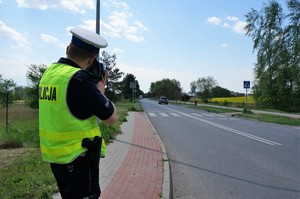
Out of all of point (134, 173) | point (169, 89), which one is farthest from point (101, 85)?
point (169, 89)

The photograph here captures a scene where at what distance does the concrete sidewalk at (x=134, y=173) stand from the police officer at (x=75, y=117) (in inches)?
120

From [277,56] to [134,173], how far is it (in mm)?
37038

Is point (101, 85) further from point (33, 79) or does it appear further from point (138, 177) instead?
point (33, 79)

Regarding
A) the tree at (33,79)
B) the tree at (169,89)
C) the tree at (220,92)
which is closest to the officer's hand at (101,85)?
the tree at (33,79)

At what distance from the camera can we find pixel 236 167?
9078 millimetres

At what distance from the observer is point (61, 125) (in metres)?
2.50

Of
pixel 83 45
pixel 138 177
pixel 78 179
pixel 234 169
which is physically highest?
pixel 83 45

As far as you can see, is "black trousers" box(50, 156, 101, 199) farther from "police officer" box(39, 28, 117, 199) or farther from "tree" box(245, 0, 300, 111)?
"tree" box(245, 0, 300, 111)

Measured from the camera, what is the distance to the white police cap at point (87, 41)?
2572 mm

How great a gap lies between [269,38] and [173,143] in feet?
105

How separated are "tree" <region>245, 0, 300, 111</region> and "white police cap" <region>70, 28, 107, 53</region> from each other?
39413 millimetres

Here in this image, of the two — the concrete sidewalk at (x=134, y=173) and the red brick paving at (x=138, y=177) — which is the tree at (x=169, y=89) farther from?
the red brick paving at (x=138, y=177)

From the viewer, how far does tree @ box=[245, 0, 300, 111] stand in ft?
132

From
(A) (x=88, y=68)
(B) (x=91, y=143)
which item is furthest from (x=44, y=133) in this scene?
(A) (x=88, y=68)
